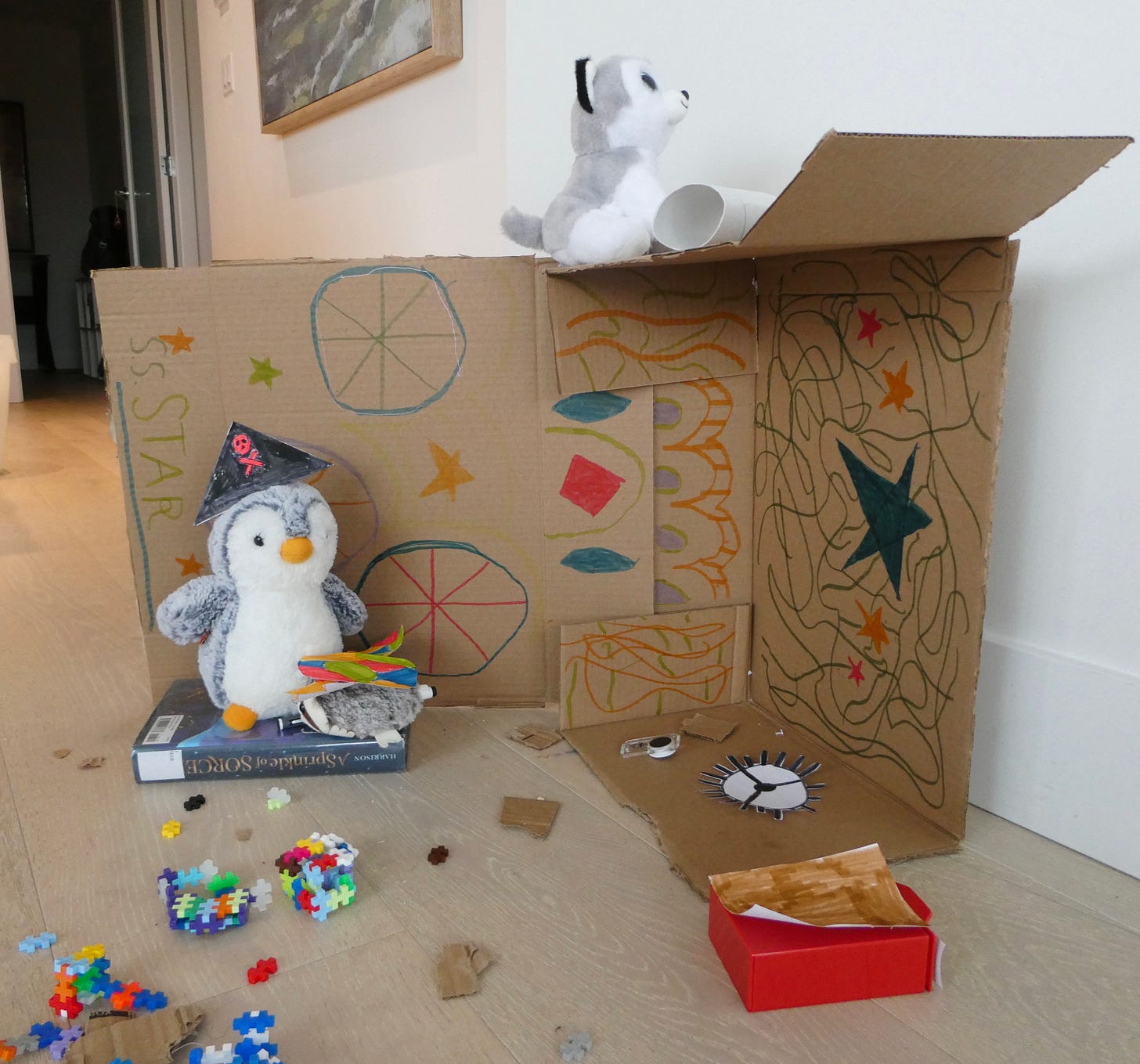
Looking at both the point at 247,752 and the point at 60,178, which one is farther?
the point at 60,178

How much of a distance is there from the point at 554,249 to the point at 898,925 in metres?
0.61

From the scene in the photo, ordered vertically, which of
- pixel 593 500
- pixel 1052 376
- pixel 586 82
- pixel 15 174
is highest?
pixel 15 174

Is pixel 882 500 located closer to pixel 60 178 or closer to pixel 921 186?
pixel 921 186

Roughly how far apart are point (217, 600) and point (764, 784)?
1.70 ft

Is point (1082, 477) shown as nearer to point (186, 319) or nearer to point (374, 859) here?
point (374, 859)

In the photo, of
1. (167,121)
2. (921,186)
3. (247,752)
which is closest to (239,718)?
(247,752)

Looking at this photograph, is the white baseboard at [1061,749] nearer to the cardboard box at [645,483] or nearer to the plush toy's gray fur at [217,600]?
the cardboard box at [645,483]

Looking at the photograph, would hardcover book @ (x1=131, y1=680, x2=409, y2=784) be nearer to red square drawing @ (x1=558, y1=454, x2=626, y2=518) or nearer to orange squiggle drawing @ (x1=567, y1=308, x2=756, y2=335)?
red square drawing @ (x1=558, y1=454, x2=626, y2=518)

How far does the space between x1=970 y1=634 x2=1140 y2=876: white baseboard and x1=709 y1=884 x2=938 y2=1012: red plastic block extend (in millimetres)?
240

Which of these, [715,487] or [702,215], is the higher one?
[702,215]

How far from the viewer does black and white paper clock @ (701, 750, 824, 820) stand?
793 mm

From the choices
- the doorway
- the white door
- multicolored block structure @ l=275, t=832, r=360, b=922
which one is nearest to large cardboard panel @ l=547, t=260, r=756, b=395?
multicolored block structure @ l=275, t=832, r=360, b=922

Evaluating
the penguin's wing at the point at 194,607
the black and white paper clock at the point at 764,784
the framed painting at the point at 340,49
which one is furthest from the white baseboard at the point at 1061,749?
the framed painting at the point at 340,49

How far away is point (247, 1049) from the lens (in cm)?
52
